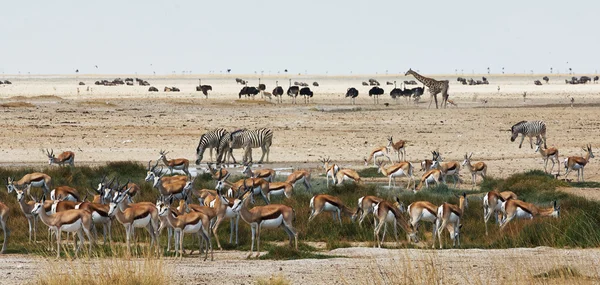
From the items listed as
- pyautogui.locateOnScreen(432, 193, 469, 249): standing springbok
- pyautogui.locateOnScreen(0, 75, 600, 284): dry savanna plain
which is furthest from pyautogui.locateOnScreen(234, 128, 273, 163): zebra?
pyautogui.locateOnScreen(432, 193, 469, 249): standing springbok

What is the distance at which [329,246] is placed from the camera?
607 inches

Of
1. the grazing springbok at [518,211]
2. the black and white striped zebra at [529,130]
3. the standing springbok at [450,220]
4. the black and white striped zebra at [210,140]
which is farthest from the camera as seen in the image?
the black and white striped zebra at [529,130]

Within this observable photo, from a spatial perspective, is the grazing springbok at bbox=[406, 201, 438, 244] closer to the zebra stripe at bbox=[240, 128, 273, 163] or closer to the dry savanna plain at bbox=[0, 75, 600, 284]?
the dry savanna plain at bbox=[0, 75, 600, 284]

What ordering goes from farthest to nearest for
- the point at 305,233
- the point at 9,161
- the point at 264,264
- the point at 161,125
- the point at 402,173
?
1. the point at 161,125
2. the point at 9,161
3. the point at 402,173
4. the point at 305,233
5. the point at 264,264

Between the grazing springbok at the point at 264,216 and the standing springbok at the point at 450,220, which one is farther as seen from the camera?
the standing springbok at the point at 450,220

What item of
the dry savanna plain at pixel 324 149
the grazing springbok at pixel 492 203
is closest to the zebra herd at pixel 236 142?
the dry savanna plain at pixel 324 149

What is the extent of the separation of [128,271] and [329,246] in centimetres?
608

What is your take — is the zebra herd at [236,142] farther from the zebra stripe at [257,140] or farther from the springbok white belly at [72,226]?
the springbok white belly at [72,226]

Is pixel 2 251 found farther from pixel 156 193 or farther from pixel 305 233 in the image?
pixel 156 193

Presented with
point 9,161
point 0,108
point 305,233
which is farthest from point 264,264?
point 0,108

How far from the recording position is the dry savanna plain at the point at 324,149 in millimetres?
11141

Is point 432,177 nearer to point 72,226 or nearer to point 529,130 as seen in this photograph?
point 72,226

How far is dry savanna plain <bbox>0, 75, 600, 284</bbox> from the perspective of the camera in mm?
11141

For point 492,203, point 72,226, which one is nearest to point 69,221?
point 72,226
